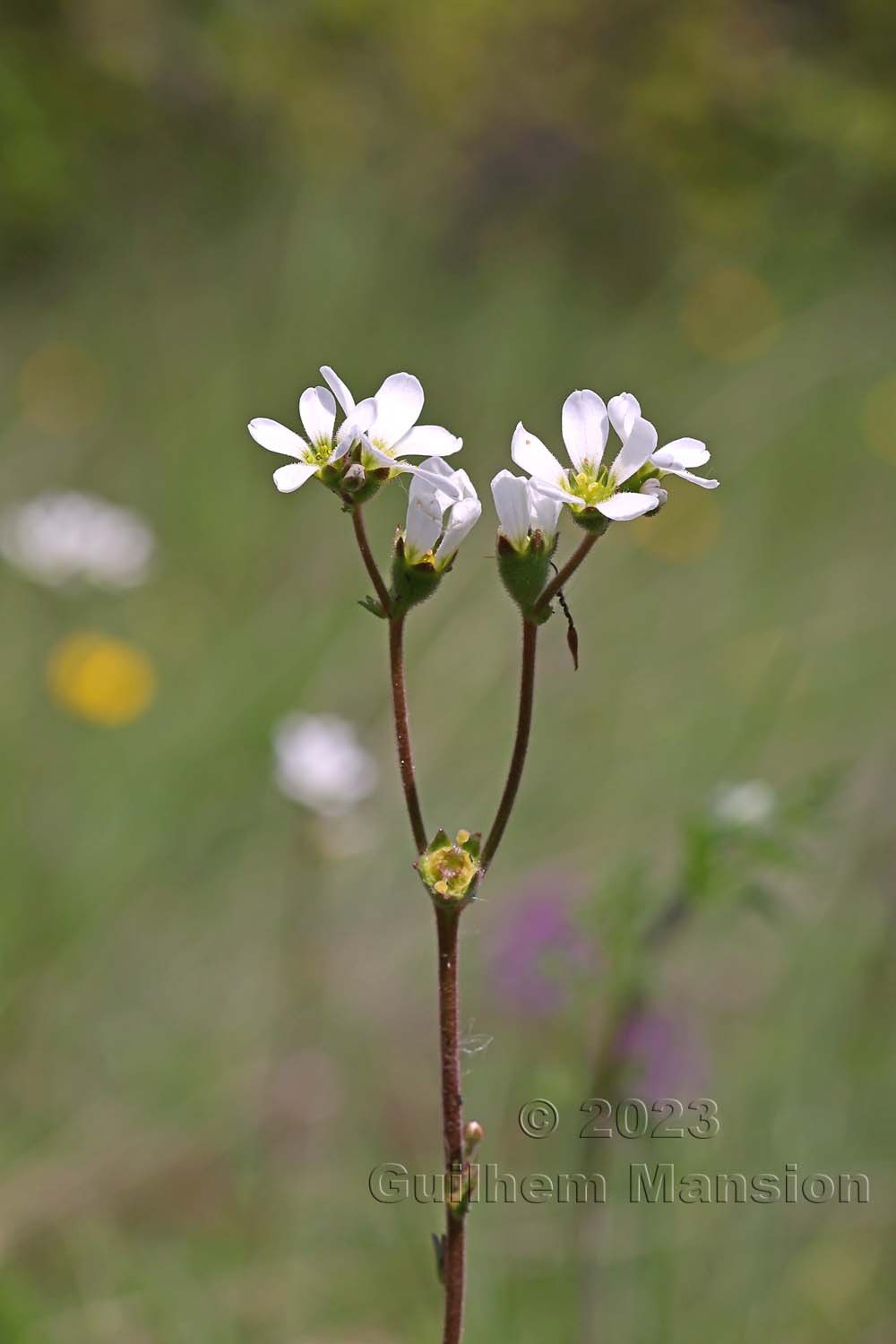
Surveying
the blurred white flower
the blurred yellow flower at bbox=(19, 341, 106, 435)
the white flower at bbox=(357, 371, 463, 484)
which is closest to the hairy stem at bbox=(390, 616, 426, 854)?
the white flower at bbox=(357, 371, 463, 484)

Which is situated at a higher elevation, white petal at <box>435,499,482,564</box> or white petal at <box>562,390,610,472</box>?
white petal at <box>562,390,610,472</box>

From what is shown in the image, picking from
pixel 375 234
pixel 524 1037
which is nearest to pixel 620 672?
pixel 524 1037

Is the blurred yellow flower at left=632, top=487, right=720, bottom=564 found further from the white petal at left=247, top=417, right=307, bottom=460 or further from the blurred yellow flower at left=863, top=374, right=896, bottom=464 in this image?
the white petal at left=247, top=417, right=307, bottom=460

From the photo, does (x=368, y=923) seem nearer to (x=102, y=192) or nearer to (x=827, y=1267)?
(x=827, y=1267)

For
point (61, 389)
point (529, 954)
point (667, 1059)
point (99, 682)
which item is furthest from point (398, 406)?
point (61, 389)

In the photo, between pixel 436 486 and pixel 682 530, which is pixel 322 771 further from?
pixel 682 530

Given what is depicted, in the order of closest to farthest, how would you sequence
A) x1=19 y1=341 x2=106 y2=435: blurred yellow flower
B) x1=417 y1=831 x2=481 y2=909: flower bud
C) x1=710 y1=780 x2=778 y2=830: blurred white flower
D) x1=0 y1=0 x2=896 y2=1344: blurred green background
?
x1=417 y1=831 x2=481 y2=909: flower bud, x1=710 y1=780 x2=778 y2=830: blurred white flower, x1=0 y1=0 x2=896 y2=1344: blurred green background, x1=19 y1=341 x2=106 y2=435: blurred yellow flower

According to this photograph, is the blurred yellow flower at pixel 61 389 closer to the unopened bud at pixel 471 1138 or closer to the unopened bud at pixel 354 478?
the unopened bud at pixel 354 478
